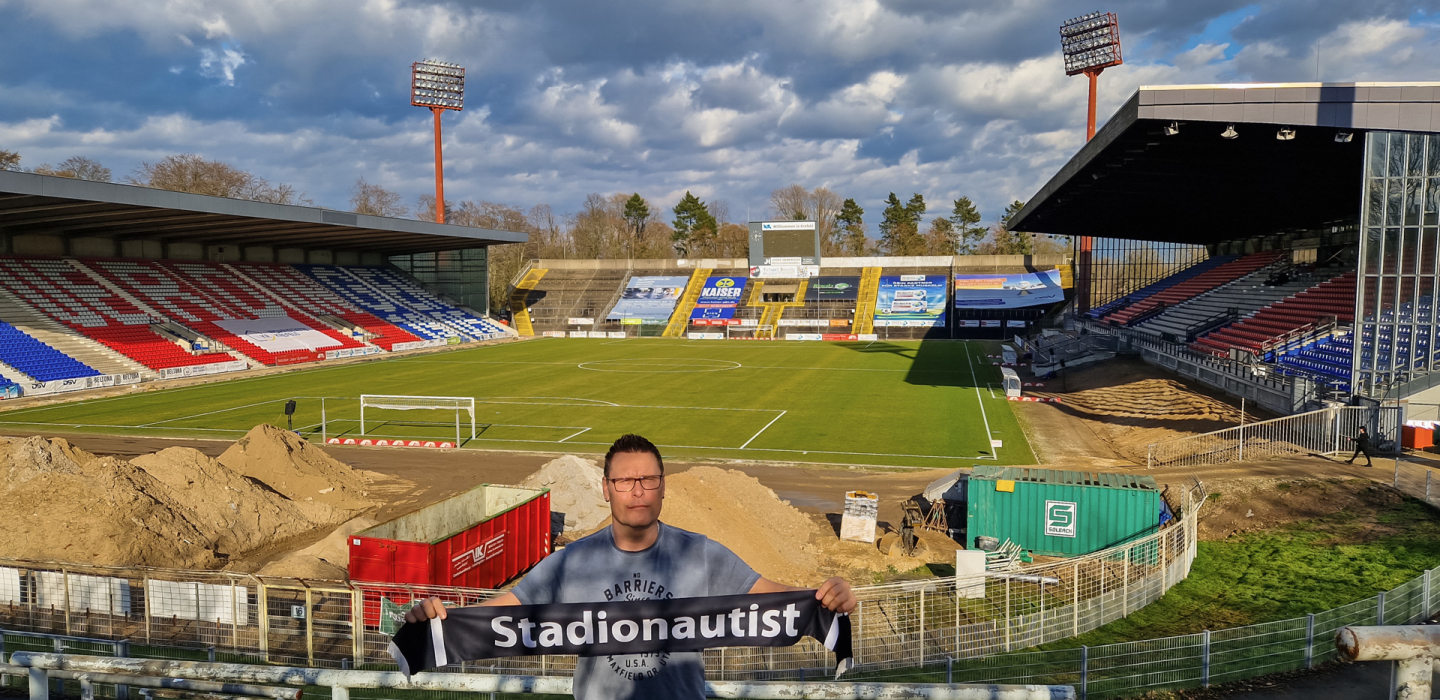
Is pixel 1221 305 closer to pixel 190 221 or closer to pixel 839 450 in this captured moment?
pixel 839 450

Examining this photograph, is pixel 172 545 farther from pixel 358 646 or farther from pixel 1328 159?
pixel 1328 159

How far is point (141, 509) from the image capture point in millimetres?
14625

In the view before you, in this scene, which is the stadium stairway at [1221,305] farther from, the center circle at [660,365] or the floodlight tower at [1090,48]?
the center circle at [660,365]

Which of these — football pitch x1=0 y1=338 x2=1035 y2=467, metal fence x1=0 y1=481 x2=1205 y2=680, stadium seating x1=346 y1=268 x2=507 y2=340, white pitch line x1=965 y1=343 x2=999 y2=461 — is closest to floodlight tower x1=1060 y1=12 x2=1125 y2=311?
white pitch line x1=965 y1=343 x2=999 y2=461

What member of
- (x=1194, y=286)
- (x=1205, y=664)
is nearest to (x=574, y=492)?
(x=1205, y=664)

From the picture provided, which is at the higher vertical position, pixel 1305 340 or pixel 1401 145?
pixel 1401 145

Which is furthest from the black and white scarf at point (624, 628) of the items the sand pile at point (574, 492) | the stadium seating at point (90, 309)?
the stadium seating at point (90, 309)

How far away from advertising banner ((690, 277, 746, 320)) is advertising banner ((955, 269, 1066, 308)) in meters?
21.3

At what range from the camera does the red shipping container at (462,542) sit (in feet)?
40.0

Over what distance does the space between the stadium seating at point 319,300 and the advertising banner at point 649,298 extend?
22.2m

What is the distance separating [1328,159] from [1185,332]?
1677 centimetres

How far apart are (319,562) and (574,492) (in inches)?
221

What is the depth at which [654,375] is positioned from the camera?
4500 cm

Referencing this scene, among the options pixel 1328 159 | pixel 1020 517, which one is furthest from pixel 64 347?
pixel 1328 159
